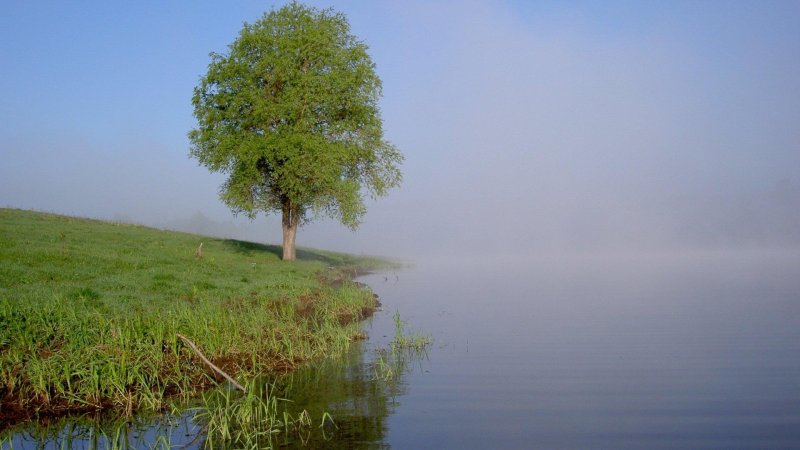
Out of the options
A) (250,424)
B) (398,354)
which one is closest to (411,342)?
(398,354)

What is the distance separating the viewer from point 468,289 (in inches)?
1666

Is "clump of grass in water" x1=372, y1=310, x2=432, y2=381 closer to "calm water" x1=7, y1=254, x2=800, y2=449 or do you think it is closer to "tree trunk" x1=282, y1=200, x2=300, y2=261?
"calm water" x1=7, y1=254, x2=800, y2=449

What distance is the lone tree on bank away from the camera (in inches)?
1630

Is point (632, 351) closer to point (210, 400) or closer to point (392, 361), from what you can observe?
point (392, 361)

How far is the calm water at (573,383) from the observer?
11125 millimetres

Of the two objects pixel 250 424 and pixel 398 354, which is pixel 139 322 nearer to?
pixel 250 424

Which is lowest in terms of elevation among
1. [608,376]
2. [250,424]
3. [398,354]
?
[250,424]

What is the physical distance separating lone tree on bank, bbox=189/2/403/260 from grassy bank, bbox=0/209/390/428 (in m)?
6.97

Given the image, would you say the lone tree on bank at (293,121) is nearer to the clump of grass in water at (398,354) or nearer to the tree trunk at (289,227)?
the tree trunk at (289,227)

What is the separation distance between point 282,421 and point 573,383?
754 centimetres

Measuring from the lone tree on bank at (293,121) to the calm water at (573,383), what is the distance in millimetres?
16609

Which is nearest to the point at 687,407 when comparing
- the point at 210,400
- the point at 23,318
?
the point at 210,400

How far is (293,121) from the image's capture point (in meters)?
43.2

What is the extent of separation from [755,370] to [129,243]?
41.3 metres
